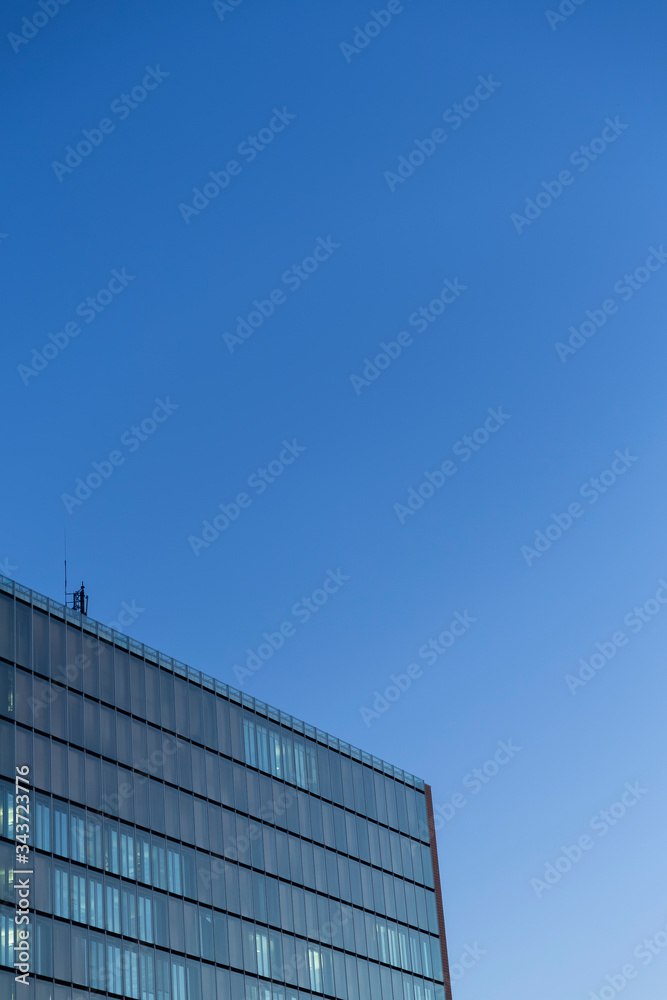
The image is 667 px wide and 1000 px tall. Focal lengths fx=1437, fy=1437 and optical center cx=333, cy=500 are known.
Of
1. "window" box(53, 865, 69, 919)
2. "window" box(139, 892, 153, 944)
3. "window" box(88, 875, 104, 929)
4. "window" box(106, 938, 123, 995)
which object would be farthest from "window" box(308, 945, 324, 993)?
"window" box(53, 865, 69, 919)

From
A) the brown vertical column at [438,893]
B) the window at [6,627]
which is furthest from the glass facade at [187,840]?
the brown vertical column at [438,893]

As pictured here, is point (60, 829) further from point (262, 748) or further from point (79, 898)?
point (262, 748)

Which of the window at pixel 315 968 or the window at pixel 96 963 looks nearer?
the window at pixel 96 963

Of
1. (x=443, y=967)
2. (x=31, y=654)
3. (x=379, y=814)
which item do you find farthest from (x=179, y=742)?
(x=443, y=967)

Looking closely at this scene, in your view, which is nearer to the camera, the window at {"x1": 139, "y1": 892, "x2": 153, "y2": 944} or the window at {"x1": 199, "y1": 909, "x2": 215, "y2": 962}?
the window at {"x1": 139, "y1": 892, "x2": 153, "y2": 944}

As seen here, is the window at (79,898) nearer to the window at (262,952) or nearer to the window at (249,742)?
the window at (262,952)

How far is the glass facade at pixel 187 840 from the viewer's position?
201 feet

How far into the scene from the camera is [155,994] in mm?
65250

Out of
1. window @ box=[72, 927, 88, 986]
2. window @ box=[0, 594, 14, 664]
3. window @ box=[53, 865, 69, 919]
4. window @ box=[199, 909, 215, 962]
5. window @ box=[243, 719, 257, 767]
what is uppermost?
window @ box=[243, 719, 257, 767]

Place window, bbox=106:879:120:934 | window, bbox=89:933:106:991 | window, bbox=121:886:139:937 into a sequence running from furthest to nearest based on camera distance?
1. window, bbox=121:886:139:937
2. window, bbox=106:879:120:934
3. window, bbox=89:933:106:991

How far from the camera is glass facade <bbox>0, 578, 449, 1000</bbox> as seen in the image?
6141cm

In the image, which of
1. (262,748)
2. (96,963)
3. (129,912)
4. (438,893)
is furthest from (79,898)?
(438,893)

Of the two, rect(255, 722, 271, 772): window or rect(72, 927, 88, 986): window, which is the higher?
rect(255, 722, 271, 772): window

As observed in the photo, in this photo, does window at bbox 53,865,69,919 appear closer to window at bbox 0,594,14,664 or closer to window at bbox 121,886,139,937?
window at bbox 121,886,139,937
